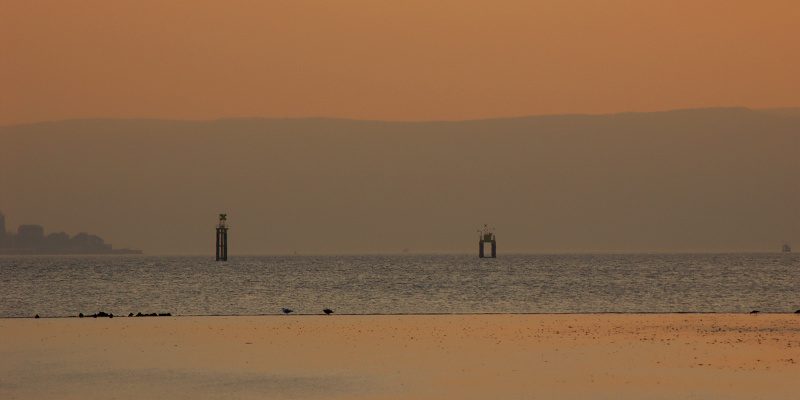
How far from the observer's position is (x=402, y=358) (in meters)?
24.3

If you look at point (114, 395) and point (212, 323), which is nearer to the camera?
point (114, 395)

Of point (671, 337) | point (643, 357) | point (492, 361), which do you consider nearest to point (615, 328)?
point (671, 337)

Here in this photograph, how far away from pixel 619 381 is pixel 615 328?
13890 mm

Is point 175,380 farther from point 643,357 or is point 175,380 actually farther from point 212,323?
point 212,323

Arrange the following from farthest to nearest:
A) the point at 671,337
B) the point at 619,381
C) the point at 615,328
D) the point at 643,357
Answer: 1. the point at 615,328
2. the point at 671,337
3. the point at 643,357
4. the point at 619,381

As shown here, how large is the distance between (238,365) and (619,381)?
33.3 ft

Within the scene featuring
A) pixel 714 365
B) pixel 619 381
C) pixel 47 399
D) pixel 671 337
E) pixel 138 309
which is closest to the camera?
pixel 47 399

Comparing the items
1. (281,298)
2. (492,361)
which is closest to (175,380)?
(492,361)

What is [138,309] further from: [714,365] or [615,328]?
[714,365]

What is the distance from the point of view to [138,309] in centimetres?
6962

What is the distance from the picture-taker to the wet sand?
18875mm

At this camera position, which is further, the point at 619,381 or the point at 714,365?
the point at 714,365

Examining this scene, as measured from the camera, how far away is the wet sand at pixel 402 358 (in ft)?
61.9

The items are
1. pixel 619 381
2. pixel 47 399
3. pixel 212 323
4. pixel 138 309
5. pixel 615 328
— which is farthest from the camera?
pixel 138 309
